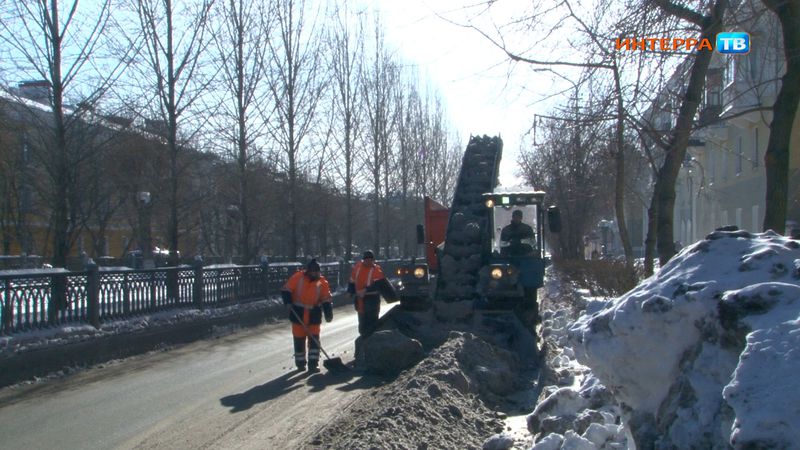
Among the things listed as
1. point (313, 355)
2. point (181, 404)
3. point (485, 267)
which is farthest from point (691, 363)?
point (485, 267)

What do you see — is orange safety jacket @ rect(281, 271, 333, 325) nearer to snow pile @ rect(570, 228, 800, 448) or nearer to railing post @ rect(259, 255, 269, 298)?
snow pile @ rect(570, 228, 800, 448)

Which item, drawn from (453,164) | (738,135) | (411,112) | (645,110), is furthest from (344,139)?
(645,110)

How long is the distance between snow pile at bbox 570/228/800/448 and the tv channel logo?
18.4ft

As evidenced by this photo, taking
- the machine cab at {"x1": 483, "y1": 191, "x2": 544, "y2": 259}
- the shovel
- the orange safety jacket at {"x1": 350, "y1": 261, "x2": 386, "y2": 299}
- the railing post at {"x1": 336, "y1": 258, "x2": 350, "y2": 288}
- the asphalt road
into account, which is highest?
the machine cab at {"x1": 483, "y1": 191, "x2": 544, "y2": 259}

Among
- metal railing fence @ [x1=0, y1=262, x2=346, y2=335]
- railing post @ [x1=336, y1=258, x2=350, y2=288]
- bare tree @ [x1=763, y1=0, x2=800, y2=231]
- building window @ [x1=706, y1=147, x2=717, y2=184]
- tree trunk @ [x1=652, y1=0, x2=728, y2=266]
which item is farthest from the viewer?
railing post @ [x1=336, y1=258, x2=350, y2=288]

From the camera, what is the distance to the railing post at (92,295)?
13.4 m

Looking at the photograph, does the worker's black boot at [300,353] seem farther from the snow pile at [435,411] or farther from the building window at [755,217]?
the building window at [755,217]

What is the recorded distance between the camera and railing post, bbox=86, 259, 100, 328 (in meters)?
13.4

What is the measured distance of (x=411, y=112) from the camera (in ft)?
151

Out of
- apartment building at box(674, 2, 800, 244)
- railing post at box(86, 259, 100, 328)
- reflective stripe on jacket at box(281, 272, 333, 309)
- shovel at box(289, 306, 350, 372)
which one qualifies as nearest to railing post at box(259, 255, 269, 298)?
railing post at box(86, 259, 100, 328)

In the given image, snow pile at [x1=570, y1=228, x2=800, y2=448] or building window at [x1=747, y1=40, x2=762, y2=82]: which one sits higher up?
building window at [x1=747, y1=40, x2=762, y2=82]

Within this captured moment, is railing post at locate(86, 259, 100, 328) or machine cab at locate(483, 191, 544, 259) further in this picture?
machine cab at locate(483, 191, 544, 259)

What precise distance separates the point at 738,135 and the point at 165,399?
2328 centimetres

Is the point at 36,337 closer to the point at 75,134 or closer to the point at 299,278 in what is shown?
the point at 299,278
